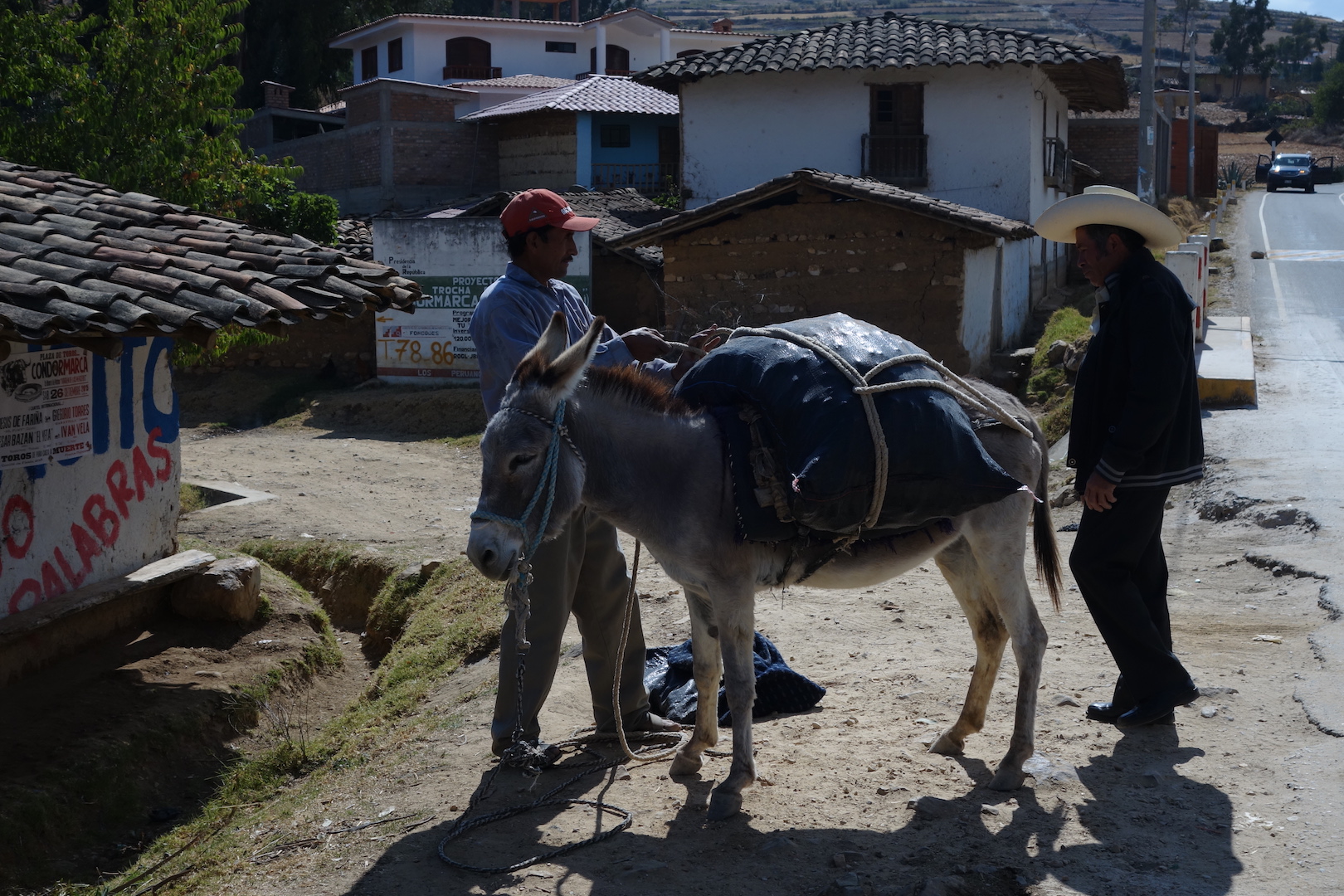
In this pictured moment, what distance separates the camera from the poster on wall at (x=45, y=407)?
614 cm

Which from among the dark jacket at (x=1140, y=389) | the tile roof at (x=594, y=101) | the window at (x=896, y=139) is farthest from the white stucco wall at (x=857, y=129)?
the dark jacket at (x=1140, y=389)

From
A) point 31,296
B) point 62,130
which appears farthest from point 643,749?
point 62,130

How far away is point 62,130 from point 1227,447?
11796 mm

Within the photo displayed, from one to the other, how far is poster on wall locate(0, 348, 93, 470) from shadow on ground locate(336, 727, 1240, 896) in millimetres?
3919

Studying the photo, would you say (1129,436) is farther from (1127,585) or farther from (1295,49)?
(1295,49)

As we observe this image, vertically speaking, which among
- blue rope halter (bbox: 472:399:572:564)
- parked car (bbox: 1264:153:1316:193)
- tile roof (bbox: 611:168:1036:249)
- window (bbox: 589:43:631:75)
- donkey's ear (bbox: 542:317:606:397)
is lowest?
blue rope halter (bbox: 472:399:572:564)

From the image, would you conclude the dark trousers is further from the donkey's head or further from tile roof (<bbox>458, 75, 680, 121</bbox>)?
tile roof (<bbox>458, 75, 680, 121</bbox>)

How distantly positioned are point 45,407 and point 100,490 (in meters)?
0.76

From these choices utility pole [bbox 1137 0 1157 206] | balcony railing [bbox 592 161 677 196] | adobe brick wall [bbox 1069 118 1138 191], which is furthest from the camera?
balcony railing [bbox 592 161 677 196]

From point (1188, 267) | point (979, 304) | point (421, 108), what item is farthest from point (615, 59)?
point (1188, 267)

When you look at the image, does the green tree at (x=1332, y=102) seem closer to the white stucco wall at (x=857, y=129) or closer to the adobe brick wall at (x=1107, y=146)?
the adobe brick wall at (x=1107, y=146)

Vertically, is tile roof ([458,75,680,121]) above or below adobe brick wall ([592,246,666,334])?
above

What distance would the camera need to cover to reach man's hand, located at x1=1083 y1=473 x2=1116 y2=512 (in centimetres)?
418

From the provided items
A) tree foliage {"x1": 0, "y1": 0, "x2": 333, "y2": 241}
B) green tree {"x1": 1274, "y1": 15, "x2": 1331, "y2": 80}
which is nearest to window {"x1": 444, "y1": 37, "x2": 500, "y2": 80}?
tree foliage {"x1": 0, "y1": 0, "x2": 333, "y2": 241}
